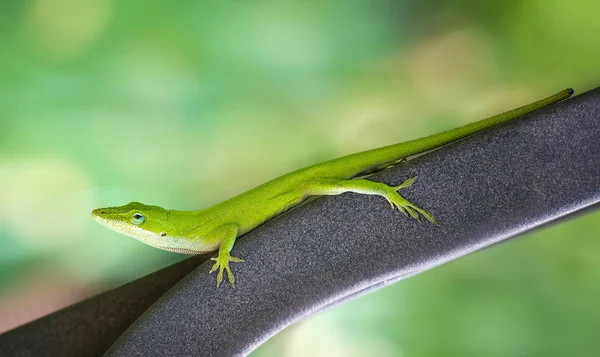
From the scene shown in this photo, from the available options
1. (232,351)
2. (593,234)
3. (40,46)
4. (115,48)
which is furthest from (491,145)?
(40,46)

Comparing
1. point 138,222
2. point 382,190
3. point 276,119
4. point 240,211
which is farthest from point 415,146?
point 276,119

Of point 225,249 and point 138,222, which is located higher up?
point 138,222

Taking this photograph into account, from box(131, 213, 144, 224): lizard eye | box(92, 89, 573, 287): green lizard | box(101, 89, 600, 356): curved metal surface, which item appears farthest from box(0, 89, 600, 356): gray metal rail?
box(131, 213, 144, 224): lizard eye

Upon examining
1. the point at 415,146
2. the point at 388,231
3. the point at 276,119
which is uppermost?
the point at 276,119

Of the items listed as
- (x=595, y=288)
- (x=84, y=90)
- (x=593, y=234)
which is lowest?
(x=595, y=288)

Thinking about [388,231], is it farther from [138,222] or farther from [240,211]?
[138,222]

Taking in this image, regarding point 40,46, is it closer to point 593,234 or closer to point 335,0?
point 335,0

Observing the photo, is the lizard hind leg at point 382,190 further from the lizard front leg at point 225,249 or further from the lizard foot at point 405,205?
the lizard front leg at point 225,249
